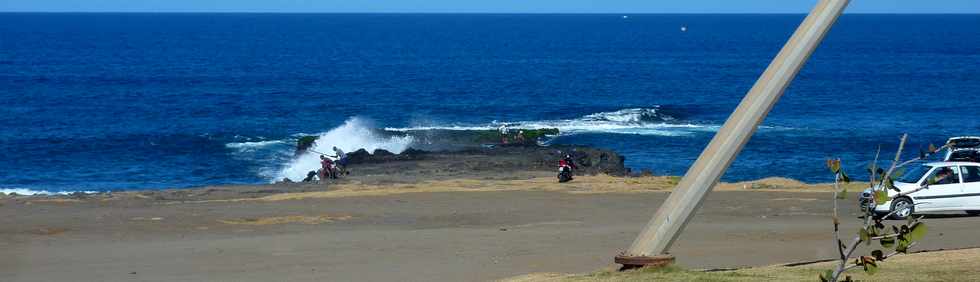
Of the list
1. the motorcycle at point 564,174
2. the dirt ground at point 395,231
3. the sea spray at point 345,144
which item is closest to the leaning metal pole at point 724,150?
the dirt ground at point 395,231

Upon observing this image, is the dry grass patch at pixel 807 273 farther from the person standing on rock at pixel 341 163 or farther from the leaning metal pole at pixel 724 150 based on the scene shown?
the person standing on rock at pixel 341 163

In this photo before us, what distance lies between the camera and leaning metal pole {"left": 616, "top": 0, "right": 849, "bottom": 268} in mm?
13664

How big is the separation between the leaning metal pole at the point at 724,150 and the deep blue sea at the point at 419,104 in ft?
98.2

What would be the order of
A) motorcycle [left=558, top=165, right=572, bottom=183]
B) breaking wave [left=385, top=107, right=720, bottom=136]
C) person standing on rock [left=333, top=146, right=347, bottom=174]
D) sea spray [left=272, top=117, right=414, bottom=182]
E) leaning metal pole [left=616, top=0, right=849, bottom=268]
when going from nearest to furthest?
1. leaning metal pole [left=616, top=0, right=849, bottom=268]
2. motorcycle [left=558, top=165, right=572, bottom=183]
3. person standing on rock [left=333, top=146, right=347, bottom=174]
4. sea spray [left=272, top=117, right=414, bottom=182]
5. breaking wave [left=385, top=107, right=720, bottom=136]

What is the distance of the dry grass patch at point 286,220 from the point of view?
76.9 feet

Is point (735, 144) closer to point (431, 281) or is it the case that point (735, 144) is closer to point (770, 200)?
point (431, 281)

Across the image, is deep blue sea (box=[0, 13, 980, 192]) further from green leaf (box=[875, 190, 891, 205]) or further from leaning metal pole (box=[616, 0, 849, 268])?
green leaf (box=[875, 190, 891, 205])

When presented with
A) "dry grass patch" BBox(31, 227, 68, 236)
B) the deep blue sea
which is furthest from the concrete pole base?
the deep blue sea

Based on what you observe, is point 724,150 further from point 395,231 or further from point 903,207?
point 395,231

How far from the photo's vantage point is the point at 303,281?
16375 mm

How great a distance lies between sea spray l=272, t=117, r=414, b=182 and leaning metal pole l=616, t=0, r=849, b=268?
30.9 metres

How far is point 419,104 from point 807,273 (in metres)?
59.8

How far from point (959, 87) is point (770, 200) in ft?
200

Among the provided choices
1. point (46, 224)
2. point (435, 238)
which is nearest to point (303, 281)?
point (435, 238)
